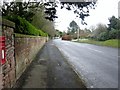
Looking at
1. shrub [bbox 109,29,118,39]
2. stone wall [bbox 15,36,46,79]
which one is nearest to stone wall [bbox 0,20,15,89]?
stone wall [bbox 15,36,46,79]

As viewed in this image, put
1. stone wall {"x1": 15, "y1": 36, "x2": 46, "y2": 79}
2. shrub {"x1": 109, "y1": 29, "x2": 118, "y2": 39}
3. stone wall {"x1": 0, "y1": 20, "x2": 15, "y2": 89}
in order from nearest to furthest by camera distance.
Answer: stone wall {"x1": 0, "y1": 20, "x2": 15, "y2": 89}
stone wall {"x1": 15, "y1": 36, "x2": 46, "y2": 79}
shrub {"x1": 109, "y1": 29, "x2": 118, "y2": 39}

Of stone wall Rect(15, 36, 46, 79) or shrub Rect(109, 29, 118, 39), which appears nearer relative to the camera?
stone wall Rect(15, 36, 46, 79)

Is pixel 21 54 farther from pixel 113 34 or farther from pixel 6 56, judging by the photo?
pixel 113 34

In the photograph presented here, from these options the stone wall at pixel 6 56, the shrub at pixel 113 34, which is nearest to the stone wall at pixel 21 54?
the stone wall at pixel 6 56

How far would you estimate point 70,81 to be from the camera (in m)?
8.41

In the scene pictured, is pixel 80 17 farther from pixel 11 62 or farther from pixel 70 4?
pixel 11 62

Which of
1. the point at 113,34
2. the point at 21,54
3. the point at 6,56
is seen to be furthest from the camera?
the point at 113,34

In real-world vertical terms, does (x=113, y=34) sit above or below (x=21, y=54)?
above

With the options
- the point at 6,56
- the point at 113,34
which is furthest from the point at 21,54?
the point at 113,34

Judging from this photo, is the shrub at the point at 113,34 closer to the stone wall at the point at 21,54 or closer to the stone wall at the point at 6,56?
the stone wall at the point at 21,54

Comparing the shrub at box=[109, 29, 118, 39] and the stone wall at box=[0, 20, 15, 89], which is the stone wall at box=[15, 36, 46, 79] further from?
the shrub at box=[109, 29, 118, 39]

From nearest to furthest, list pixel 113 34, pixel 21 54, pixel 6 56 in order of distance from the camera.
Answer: pixel 6 56, pixel 21 54, pixel 113 34

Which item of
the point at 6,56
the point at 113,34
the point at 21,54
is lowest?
the point at 21,54

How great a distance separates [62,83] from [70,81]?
51cm
